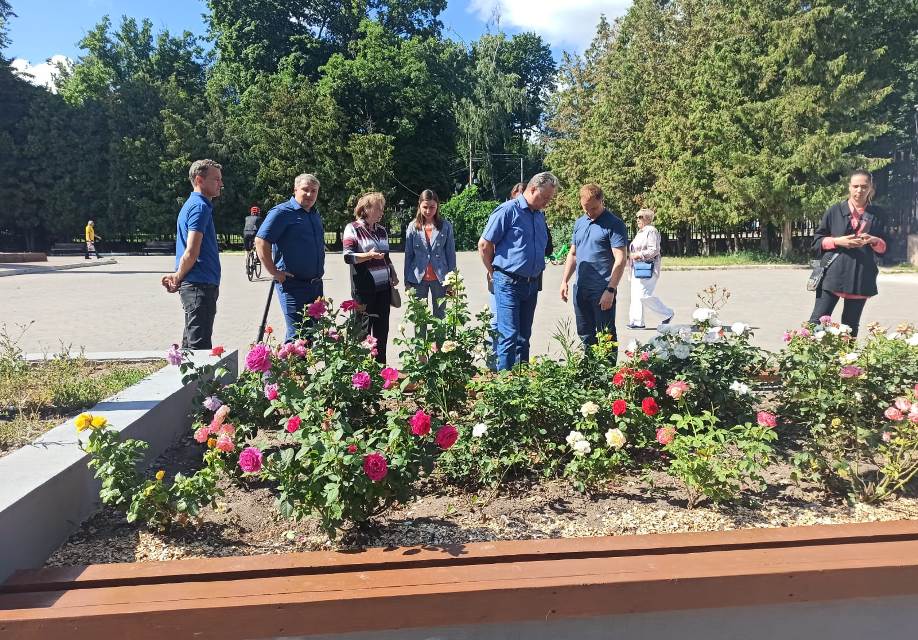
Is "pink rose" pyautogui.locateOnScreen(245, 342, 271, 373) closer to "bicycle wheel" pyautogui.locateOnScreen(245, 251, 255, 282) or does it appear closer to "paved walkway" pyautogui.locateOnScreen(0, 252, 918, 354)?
"paved walkway" pyautogui.locateOnScreen(0, 252, 918, 354)

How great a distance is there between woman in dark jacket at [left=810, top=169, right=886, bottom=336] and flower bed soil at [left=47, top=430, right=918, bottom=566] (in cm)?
259

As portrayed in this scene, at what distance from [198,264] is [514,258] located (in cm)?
220

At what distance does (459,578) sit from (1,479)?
1654 millimetres

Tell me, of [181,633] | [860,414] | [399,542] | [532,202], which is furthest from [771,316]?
[181,633]

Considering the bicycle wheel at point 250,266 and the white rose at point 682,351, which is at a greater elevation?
the white rose at point 682,351

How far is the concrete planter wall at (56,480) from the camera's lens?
2176 mm

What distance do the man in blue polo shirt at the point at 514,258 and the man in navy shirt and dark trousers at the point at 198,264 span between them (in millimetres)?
1918

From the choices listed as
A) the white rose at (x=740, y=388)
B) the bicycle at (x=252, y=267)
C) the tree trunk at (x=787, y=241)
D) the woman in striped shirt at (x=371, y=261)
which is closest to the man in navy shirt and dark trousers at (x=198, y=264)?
the woman in striped shirt at (x=371, y=261)

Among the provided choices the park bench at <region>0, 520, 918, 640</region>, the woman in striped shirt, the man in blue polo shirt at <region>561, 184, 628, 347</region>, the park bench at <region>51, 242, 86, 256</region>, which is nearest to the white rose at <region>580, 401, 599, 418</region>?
the park bench at <region>0, 520, 918, 640</region>

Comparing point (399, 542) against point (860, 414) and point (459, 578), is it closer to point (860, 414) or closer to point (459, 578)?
point (459, 578)

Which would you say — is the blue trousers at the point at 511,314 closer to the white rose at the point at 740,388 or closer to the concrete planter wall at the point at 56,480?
the white rose at the point at 740,388

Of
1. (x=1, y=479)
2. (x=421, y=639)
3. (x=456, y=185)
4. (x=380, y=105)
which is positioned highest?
(x=380, y=105)

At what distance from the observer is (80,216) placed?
37750 millimetres

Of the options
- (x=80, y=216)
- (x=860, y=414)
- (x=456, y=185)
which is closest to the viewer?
(x=860, y=414)
